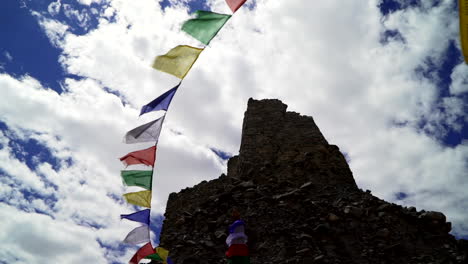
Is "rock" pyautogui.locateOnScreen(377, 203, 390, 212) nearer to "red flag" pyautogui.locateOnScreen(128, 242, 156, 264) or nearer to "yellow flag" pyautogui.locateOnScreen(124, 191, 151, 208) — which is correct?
"red flag" pyautogui.locateOnScreen(128, 242, 156, 264)

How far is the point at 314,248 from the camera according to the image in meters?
8.35

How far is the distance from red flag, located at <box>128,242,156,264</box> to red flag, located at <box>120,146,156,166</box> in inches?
81.9

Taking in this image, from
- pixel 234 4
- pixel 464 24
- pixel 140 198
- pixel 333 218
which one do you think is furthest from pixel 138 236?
pixel 464 24

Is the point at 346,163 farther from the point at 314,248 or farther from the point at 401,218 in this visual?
the point at 314,248

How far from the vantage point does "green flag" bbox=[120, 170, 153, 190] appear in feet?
24.0

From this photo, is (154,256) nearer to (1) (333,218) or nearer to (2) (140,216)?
(2) (140,216)

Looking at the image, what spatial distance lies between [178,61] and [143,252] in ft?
15.7

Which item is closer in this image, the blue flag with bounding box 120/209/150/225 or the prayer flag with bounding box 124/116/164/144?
the prayer flag with bounding box 124/116/164/144

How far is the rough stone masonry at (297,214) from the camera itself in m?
8.32

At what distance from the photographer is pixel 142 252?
25.3 ft

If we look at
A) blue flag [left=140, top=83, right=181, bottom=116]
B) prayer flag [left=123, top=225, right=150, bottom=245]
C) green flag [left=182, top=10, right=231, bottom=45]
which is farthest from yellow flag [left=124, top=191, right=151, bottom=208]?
green flag [left=182, top=10, right=231, bottom=45]

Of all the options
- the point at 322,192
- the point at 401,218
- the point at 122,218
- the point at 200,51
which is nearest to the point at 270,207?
the point at 322,192

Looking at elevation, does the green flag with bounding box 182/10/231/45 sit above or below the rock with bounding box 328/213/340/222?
above

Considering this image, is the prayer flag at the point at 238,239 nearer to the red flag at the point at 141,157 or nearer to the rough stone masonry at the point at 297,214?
the rough stone masonry at the point at 297,214
